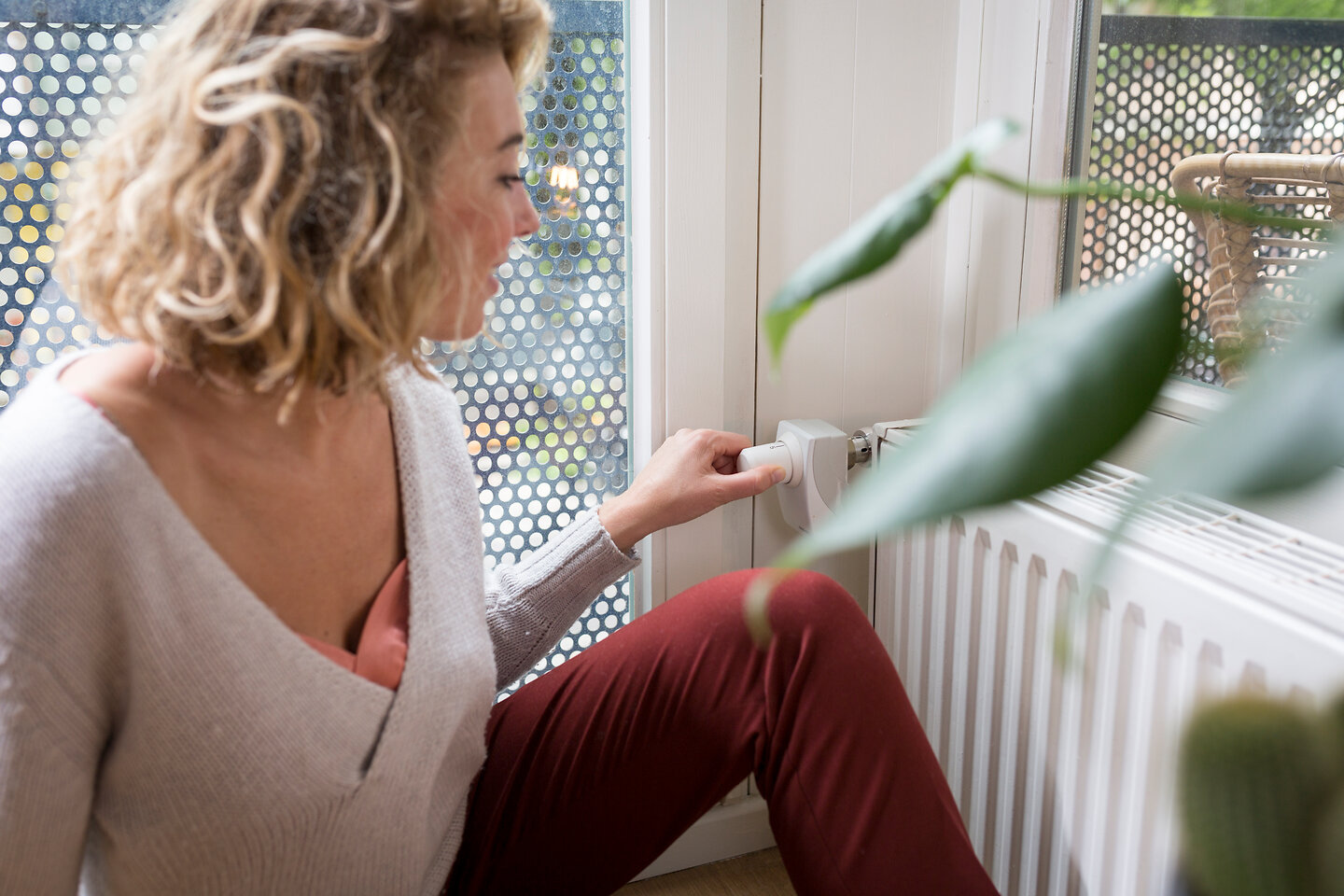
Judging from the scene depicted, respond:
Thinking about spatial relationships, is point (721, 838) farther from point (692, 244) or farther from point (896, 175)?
point (896, 175)

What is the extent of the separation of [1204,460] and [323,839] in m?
0.74

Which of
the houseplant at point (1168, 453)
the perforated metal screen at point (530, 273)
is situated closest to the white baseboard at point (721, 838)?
the perforated metal screen at point (530, 273)

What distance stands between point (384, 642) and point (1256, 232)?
0.79m

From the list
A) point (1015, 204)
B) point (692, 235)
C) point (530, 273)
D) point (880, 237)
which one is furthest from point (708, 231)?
point (880, 237)

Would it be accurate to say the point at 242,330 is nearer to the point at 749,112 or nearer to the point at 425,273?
the point at 425,273

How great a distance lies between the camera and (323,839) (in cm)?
74

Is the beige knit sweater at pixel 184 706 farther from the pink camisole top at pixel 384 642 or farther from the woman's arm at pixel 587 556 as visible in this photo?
the woman's arm at pixel 587 556

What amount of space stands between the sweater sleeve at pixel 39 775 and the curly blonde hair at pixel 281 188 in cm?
22

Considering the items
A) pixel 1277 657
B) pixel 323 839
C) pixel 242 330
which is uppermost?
pixel 242 330

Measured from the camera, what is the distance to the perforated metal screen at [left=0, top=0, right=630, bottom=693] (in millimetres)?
909

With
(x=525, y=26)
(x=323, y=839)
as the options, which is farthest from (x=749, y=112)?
(x=323, y=839)

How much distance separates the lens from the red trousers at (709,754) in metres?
0.88

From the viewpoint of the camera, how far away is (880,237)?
213 millimetres

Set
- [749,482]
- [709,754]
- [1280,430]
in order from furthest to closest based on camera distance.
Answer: [749,482]
[709,754]
[1280,430]
